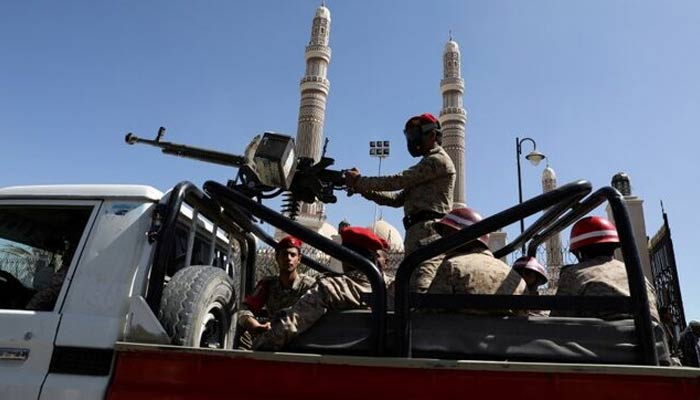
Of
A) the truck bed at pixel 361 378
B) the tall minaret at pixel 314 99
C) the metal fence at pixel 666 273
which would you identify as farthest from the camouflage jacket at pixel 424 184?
the tall minaret at pixel 314 99

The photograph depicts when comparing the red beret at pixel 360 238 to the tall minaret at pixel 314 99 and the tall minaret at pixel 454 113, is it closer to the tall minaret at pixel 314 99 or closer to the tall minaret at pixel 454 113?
the tall minaret at pixel 314 99

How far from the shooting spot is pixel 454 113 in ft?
109

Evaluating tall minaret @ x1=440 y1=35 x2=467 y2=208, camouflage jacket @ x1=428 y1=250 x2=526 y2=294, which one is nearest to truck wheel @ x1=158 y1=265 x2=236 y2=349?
camouflage jacket @ x1=428 y1=250 x2=526 y2=294

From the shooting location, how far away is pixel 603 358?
1914mm

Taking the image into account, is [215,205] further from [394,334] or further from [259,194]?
[394,334]

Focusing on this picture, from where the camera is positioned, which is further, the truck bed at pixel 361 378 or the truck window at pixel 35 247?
the truck window at pixel 35 247

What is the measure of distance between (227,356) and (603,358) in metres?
1.40

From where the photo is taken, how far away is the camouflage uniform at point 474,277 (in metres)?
2.29

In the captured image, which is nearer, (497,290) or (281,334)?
(281,334)

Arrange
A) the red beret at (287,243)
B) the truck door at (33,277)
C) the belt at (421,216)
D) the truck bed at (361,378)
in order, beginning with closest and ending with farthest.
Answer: the truck bed at (361,378)
the truck door at (33,277)
the red beret at (287,243)
the belt at (421,216)

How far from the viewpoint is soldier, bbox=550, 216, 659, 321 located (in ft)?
7.40

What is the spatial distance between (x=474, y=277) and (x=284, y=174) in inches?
59.5

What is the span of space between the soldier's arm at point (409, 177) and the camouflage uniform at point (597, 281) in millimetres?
1010

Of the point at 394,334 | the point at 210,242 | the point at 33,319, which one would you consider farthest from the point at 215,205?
the point at 394,334
